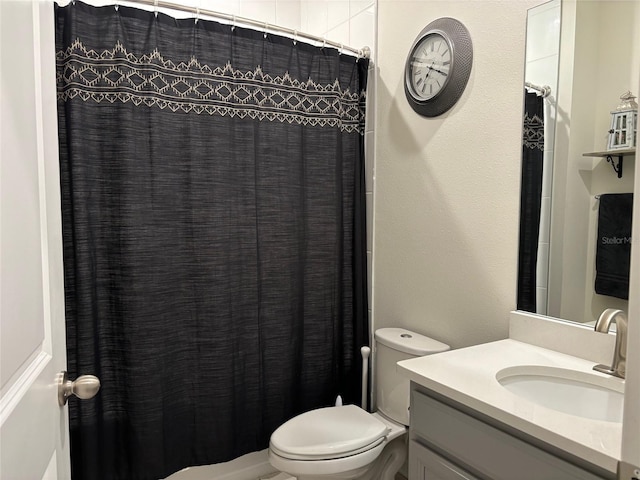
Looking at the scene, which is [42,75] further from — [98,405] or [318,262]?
[318,262]

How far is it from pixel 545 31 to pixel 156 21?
4.42ft

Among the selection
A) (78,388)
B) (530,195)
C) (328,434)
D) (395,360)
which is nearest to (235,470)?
(328,434)

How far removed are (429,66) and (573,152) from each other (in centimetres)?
73

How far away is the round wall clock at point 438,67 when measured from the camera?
164cm

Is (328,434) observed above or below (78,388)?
below

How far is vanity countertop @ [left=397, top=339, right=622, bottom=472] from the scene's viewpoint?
31.8 inches

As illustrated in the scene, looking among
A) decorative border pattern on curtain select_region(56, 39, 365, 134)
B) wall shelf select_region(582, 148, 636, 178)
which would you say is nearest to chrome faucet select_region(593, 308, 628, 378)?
wall shelf select_region(582, 148, 636, 178)

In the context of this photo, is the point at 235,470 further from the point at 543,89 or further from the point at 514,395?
the point at 543,89

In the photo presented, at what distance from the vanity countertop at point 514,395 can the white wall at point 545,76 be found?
0.20 meters

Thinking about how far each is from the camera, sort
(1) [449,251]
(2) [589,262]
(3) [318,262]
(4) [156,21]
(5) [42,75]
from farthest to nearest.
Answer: (3) [318,262] < (1) [449,251] < (4) [156,21] < (2) [589,262] < (5) [42,75]

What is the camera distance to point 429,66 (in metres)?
1.79

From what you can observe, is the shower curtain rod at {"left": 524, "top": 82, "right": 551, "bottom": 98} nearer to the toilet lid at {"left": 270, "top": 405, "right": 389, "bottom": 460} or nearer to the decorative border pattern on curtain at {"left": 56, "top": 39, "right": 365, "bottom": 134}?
the decorative border pattern on curtain at {"left": 56, "top": 39, "right": 365, "bottom": 134}

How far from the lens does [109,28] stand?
5.09 ft

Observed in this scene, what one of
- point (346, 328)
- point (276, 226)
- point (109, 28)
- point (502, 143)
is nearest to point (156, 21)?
point (109, 28)
